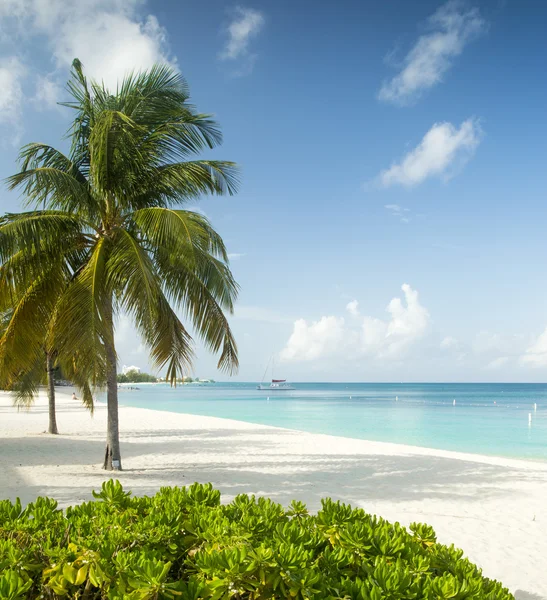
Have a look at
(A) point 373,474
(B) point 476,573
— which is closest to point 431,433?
(A) point 373,474

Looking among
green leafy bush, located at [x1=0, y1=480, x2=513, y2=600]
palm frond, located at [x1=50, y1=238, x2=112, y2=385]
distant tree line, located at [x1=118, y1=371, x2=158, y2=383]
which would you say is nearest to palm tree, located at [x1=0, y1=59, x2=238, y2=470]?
palm frond, located at [x1=50, y1=238, x2=112, y2=385]

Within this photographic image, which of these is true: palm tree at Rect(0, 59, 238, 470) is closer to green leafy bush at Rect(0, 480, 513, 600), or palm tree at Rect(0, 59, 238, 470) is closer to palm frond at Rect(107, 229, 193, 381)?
palm frond at Rect(107, 229, 193, 381)

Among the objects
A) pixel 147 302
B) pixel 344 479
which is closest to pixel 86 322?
pixel 147 302

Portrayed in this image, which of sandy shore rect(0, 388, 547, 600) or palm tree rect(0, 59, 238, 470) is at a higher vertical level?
palm tree rect(0, 59, 238, 470)

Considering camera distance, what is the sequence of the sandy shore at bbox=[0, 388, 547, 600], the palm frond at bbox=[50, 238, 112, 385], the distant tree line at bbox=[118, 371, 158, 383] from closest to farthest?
the sandy shore at bbox=[0, 388, 547, 600] → the palm frond at bbox=[50, 238, 112, 385] → the distant tree line at bbox=[118, 371, 158, 383]

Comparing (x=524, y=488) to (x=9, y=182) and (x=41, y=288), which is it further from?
(x=9, y=182)

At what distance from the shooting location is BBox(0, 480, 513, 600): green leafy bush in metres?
1.87

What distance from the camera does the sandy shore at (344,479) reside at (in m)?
6.11

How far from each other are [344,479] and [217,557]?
8377 millimetres

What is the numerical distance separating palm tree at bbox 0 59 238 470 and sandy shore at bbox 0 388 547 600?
5.25 feet

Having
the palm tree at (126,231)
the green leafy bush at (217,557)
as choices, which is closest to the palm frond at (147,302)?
the palm tree at (126,231)

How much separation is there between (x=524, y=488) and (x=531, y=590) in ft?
18.2

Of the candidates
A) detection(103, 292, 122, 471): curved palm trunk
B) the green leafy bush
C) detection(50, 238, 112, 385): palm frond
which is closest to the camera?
the green leafy bush

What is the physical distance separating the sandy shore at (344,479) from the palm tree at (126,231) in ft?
5.25
